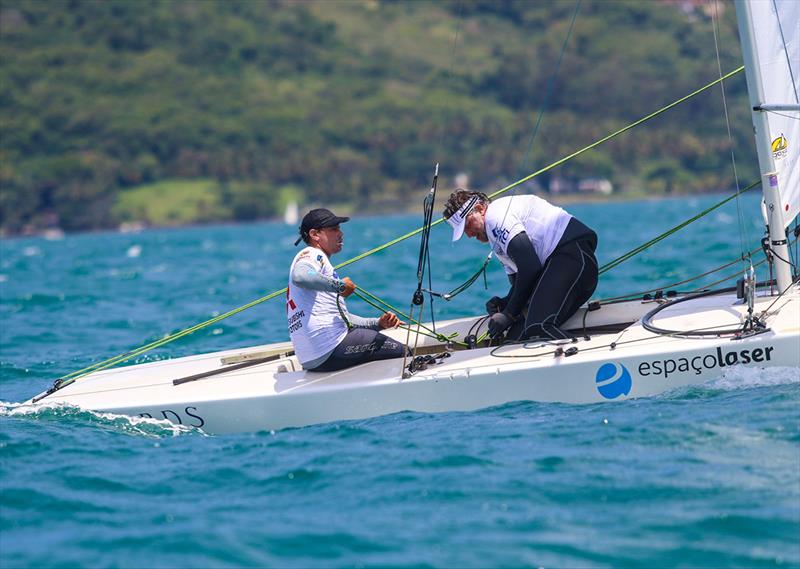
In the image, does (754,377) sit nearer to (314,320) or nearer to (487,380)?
(487,380)

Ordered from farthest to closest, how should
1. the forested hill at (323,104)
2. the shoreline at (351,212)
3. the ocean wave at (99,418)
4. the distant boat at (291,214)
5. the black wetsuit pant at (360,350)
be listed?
the distant boat at (291,214), the forested hill at (323,104), the shoreline at (351,212), the black wetsuit pant at (360,350), the ocean wave at (99,418)

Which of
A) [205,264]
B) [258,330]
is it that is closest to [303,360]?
[258,330]

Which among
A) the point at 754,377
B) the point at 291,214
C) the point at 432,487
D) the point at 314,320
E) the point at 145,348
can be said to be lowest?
the point at 432,487

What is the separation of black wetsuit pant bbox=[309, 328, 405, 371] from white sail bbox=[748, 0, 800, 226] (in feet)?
8.38

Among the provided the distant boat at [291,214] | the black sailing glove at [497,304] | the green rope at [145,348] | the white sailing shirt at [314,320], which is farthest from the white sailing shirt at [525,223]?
the distant boat at [291,214]

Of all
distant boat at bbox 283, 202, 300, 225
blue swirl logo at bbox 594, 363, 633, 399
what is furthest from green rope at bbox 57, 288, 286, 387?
distant boat at bbox 283, 202, 300, 225

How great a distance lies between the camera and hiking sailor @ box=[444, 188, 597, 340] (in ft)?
23.7

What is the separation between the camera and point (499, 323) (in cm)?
751

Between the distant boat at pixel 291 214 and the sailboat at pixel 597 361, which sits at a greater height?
the distant boat at pixel 291 214

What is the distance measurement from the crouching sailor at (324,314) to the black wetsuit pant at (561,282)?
871 mm

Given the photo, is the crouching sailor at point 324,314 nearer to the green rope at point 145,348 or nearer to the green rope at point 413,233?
the green rope at point 413,233

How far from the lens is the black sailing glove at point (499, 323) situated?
7516mm

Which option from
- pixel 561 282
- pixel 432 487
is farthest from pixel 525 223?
pixel 432 487

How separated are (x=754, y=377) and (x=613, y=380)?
78 cm
